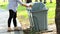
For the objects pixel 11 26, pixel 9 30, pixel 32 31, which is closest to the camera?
pixel 32 31

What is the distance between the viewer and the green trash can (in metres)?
8.67

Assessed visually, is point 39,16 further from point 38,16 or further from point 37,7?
point 37,7

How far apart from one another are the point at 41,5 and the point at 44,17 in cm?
49

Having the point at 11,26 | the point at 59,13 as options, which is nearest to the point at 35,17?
the point at 11,26

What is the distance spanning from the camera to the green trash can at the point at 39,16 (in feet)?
28.5

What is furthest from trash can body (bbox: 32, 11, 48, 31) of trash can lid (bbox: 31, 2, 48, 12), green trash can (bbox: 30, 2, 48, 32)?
trash can lid (bbox: 31, 2, 48, 12)

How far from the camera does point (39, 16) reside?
877 centimetres

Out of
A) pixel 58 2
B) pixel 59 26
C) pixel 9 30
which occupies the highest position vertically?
pixel 58 2

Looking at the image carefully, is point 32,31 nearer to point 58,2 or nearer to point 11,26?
point 11,26

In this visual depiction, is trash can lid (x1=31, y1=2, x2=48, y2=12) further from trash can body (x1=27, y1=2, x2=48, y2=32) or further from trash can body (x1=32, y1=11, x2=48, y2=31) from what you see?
trash can body (x1=32, y1=11, x2=48, y2=31)

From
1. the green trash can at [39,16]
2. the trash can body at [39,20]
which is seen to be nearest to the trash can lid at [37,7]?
the green trash can at [39,16]

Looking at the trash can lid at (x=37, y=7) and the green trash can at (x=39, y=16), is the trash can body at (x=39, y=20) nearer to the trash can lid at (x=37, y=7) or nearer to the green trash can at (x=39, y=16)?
the green trash can at (x=39, y=16)

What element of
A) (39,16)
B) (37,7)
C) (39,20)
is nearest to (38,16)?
(39,16)

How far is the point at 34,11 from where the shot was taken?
8.64 meters
